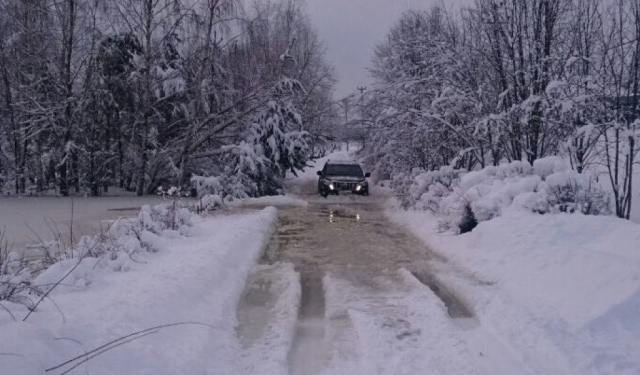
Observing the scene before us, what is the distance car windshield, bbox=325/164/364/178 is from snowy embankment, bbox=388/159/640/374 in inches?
604

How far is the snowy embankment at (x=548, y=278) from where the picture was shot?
5.77m

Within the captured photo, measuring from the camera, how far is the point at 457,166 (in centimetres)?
2286

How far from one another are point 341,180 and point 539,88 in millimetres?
13231


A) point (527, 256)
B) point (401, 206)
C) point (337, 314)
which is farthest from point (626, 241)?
point (401, 206)

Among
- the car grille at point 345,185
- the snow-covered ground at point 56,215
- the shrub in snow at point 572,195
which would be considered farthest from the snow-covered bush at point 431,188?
the snow-covered ground at point 56,215

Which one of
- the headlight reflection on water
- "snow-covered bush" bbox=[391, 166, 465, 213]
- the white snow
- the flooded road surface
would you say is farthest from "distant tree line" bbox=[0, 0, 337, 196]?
the flooded road surface

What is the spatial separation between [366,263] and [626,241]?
452cm

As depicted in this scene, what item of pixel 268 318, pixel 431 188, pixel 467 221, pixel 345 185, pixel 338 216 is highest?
pixel 431 188

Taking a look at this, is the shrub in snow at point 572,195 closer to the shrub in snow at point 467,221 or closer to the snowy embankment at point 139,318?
the shrub in snow at point 467,221

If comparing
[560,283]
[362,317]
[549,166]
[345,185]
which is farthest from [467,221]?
[345,185]

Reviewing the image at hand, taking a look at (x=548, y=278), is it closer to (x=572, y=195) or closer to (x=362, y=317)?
(x=362, y=317)

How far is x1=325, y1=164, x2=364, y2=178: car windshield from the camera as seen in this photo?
97.2ft

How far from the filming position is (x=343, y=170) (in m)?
30.0

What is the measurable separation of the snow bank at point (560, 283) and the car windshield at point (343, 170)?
54.8 ft
